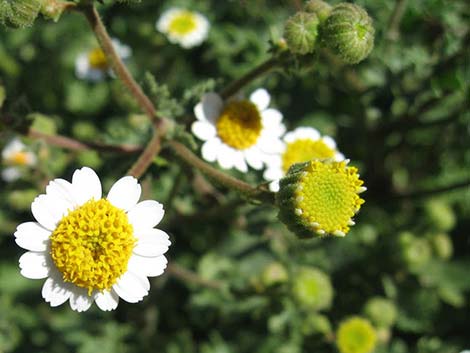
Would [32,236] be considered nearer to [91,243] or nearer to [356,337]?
[91,243]

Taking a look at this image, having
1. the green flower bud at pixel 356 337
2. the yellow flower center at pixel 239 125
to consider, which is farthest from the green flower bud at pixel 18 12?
the green flower bud at pixel 356 337

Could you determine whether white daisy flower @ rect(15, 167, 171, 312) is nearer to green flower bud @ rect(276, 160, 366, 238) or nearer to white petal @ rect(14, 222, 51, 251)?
white petal @ rect(14, 222, 51, 251)

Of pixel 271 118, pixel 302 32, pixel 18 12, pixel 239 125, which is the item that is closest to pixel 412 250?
pixel 271 118

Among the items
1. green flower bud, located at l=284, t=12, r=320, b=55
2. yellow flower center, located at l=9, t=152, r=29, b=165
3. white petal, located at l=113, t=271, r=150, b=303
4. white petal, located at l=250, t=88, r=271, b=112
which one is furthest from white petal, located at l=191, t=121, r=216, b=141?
yellow flower center, located at l=9, t=152, r=29, b=165

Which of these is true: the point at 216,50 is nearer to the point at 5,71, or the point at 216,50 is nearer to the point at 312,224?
the point at 5,71

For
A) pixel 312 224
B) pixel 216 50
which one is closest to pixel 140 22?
pixel 216 50

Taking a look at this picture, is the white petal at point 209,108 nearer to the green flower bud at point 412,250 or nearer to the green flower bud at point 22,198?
the green flower bud at point 22,198
